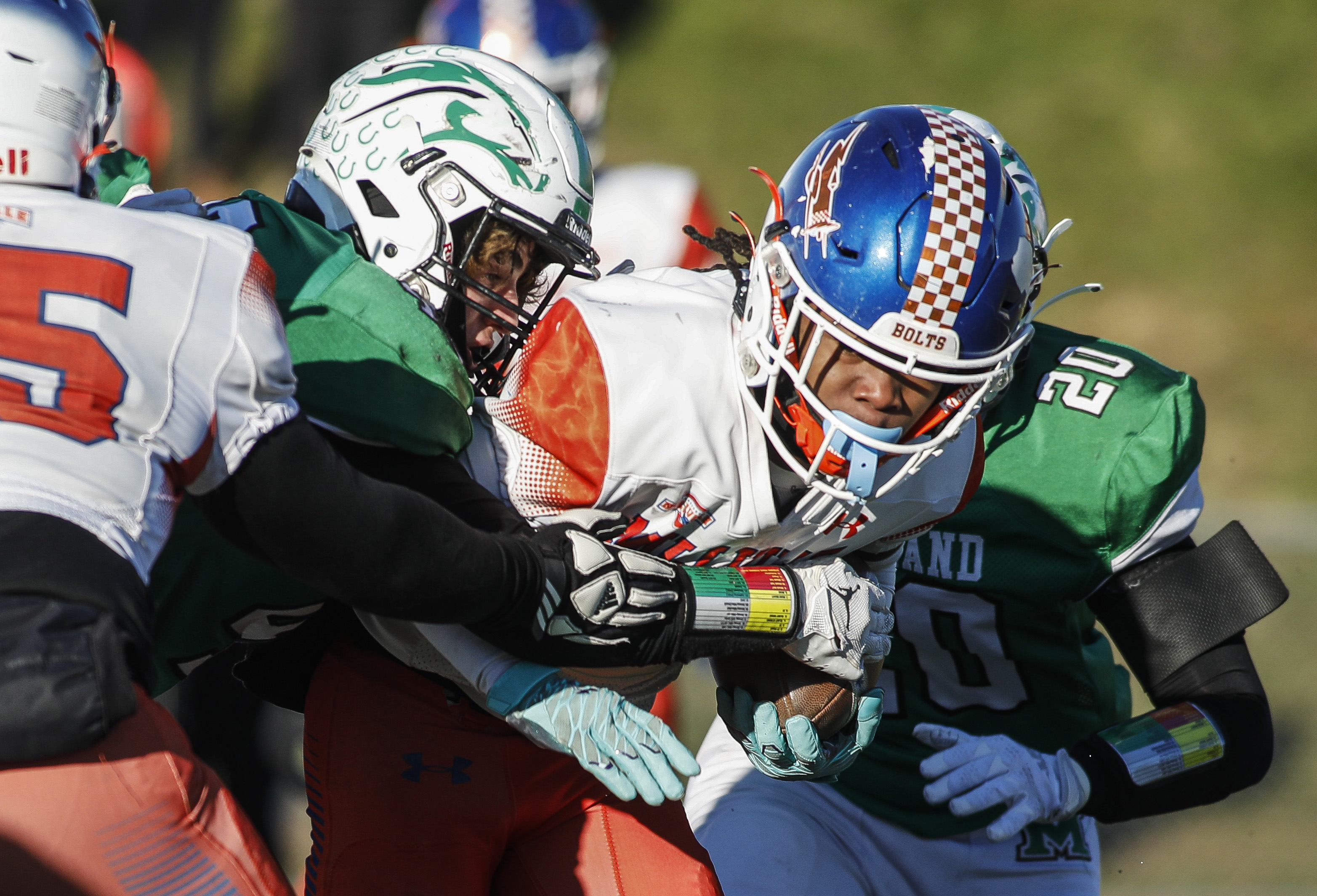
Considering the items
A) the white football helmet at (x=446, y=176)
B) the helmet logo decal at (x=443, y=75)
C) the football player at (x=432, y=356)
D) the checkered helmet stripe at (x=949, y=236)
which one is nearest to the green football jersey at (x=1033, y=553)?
the football player at (x=432, y=356)

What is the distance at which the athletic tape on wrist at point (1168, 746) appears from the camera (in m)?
2.99

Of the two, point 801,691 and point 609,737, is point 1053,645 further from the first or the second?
point 609,737

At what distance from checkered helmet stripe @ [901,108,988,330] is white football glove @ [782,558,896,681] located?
0.46m

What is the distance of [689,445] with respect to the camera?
7.70 ft

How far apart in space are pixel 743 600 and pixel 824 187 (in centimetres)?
72

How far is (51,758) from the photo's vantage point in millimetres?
1712

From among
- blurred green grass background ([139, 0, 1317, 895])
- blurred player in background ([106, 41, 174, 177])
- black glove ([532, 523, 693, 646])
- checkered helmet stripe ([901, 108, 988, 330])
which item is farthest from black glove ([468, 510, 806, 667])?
blurred green grass background ([139, 0, 1317, 895])

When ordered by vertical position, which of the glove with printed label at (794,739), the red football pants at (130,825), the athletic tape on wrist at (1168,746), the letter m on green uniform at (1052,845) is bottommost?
the letter m on green uniform at (1052,845)

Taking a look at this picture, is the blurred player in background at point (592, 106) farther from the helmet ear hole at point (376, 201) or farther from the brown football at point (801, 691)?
the brown football at point (801, 691)

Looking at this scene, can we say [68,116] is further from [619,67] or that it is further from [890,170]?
[619,67]

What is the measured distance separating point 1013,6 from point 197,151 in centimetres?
648

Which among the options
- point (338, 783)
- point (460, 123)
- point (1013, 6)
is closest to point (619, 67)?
point (1013, 6)

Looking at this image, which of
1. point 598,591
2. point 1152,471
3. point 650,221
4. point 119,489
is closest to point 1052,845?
point 1152,471

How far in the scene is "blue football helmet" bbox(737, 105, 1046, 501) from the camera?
2.34 meters
